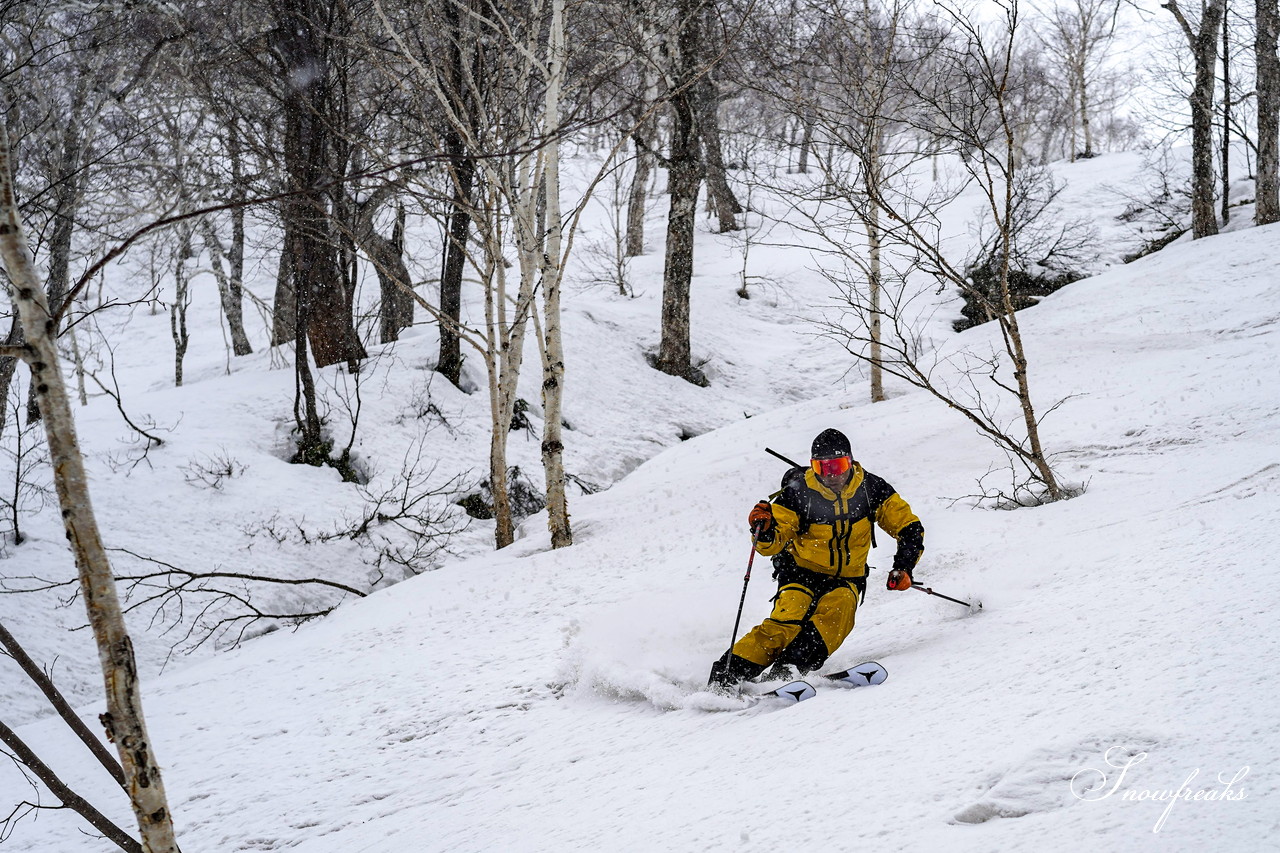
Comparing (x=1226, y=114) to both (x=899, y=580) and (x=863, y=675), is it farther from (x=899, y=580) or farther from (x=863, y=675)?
(x=863, y=675)

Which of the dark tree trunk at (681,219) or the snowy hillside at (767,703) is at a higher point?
the dark tree trunk at (681,219)

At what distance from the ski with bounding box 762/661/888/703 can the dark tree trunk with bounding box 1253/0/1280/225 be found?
54.6ft

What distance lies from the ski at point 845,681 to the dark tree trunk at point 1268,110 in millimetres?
16644

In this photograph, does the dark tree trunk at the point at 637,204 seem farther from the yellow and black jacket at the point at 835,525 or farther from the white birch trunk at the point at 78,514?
the white birch trunk at the point at 78,514

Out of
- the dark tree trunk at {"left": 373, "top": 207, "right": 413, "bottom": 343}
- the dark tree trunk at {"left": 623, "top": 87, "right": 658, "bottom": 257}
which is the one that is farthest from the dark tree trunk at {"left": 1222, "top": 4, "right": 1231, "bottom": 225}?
the dark tree trunk at {"left": 373, "top": 207, "right": 413, "bottom": 343}

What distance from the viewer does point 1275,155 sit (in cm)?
1560

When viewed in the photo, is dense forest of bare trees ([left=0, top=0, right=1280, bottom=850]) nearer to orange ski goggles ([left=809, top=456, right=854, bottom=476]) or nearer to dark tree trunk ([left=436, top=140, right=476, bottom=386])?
dark tree trunk ([left=436, top=140, right=476, bottom=386])

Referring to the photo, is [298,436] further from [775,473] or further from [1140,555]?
[1140,555]

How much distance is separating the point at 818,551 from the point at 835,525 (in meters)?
0.18

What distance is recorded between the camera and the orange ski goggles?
4672mm

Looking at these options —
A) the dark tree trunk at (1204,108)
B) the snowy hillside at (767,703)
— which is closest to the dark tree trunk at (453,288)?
the snowy hillside at (767,703)

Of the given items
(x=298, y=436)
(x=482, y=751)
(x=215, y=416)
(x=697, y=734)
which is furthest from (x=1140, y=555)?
(x=215, y=416)

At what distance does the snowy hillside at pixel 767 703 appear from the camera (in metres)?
2.61

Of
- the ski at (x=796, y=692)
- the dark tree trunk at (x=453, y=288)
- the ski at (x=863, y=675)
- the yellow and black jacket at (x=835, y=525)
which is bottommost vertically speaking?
the ski at (x=796, y=692)
